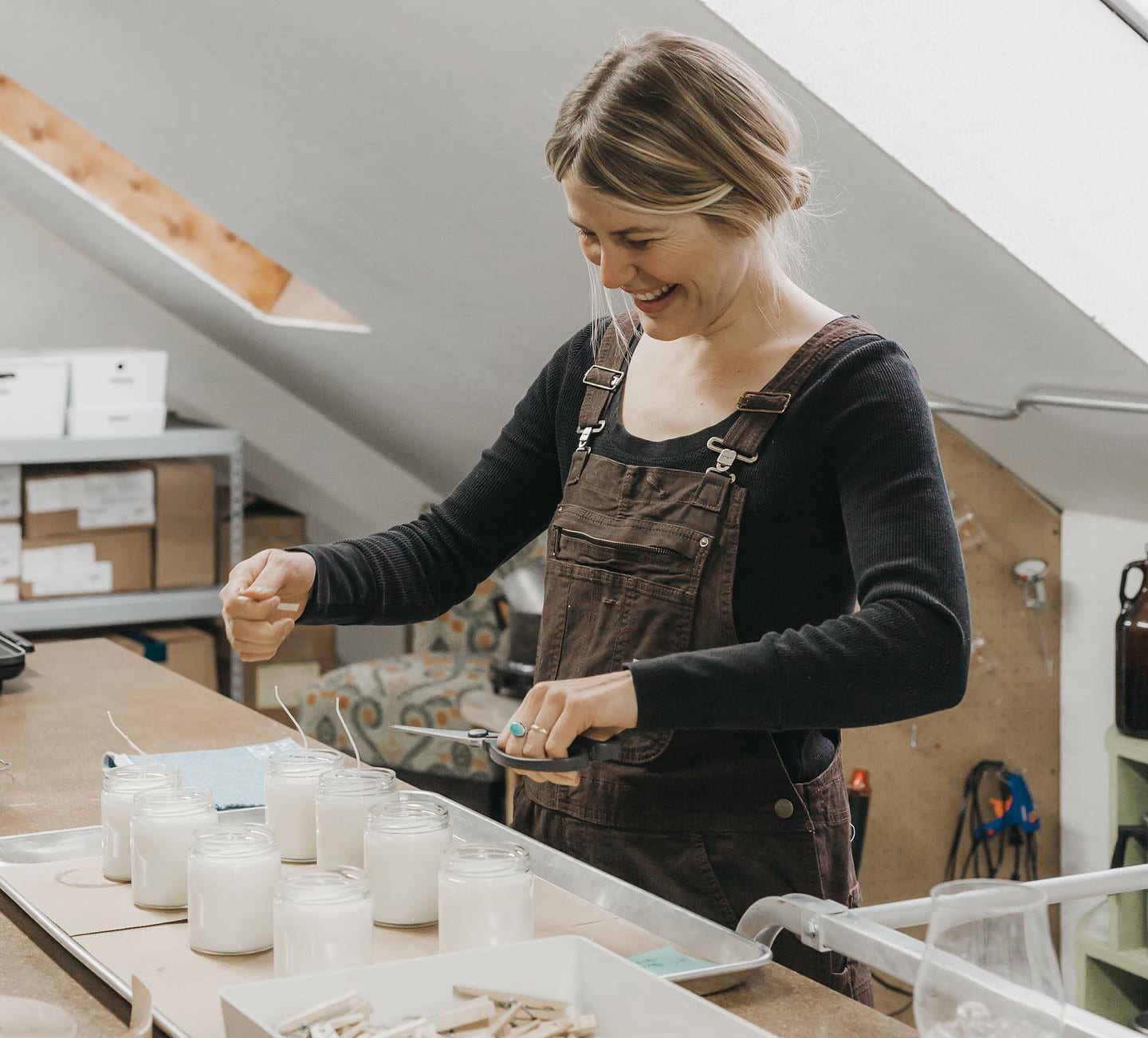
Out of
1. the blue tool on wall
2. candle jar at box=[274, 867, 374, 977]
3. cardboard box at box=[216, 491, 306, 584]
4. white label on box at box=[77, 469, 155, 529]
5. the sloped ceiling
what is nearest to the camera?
candle jar at box=[274, 867, 374, 977]

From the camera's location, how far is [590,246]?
1.41 metres

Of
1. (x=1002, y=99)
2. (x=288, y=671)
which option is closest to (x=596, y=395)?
(x=1002, y=99)

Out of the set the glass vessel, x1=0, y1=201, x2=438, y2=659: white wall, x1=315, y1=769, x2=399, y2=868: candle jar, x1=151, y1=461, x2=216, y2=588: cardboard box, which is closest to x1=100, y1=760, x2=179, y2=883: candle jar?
x1=315, y1=769, x2=399, y2=868: candle jar

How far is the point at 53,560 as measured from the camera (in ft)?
13.8

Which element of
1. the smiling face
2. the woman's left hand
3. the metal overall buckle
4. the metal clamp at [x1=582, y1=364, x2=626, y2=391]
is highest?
the smiling face

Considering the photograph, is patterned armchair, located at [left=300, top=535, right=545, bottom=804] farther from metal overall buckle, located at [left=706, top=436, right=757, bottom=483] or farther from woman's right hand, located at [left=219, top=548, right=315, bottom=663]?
metal overall buckle, located at [left=706, top=436, right=757, bottom=483]

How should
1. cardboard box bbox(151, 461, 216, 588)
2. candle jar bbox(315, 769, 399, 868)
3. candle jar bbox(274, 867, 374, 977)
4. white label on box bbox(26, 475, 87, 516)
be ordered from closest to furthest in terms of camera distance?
candle jar bbox(274, 867, 374, 977) → candle jar bbox(315, 769, 399, 868) → white label on box bbox(26, 475, 87, 516) → cardboard box bbox(151, 461, 216, 588)

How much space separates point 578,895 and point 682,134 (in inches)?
25.9

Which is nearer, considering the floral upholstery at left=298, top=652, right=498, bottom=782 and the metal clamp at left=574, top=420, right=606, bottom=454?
the metal clamp at left=574, top=420, right=606, bottom=454

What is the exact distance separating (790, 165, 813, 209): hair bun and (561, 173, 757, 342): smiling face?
0.06 metres

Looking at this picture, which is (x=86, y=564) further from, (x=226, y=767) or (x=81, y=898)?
(x=81, y=898)

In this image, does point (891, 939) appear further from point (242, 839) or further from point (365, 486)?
point (365, 486)

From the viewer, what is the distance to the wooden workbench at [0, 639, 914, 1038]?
1088 mm

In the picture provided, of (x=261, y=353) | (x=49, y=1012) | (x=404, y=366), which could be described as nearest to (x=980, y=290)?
(x=49, y=1012)
